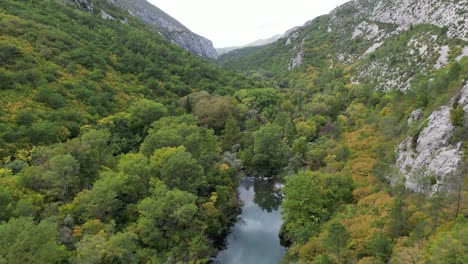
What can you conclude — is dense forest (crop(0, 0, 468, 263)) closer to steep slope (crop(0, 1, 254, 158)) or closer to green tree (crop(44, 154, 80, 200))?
green tree (crop(44, 154, 80, 200))

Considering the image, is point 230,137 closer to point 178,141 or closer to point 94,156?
point 178,141

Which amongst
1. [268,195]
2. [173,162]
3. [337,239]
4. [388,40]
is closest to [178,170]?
[173,162]

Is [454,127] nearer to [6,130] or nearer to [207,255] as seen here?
[207,255]

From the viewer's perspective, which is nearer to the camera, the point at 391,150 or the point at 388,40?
the point at 391,150

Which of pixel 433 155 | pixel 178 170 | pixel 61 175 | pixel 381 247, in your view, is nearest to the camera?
pixel 381 247

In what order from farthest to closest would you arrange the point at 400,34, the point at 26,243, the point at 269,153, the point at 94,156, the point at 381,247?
the point at 400,34 → the point at 269,153 → the point at 94,156 → the point at 381,247 → the point at 26,243

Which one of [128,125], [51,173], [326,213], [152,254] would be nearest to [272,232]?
[326,213]
